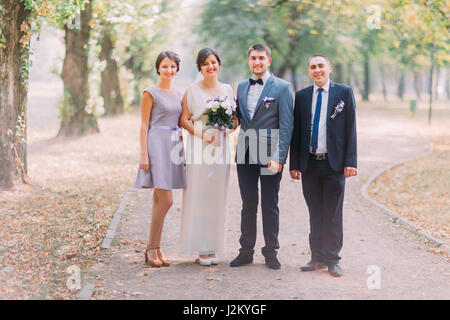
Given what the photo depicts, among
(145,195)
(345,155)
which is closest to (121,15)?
(145,195)

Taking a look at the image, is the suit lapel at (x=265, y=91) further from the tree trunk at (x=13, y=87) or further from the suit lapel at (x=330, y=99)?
the tree trunk at (x=13, y=87)

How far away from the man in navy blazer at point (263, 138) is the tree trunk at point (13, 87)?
4.55 meters

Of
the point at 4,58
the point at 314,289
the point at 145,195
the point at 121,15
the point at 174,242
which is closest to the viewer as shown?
the point at 314,289

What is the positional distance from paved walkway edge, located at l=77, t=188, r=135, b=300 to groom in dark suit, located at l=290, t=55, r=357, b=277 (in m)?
2.32

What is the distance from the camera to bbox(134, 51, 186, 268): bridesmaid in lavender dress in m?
5.91

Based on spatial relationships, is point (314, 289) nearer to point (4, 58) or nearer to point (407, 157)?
point (4, 58)

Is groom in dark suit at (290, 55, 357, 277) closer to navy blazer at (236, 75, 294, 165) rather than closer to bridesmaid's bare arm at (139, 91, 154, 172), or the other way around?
navy blazer at (236, 75, 294, 165)

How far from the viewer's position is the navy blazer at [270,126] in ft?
18.7

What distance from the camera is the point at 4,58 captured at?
8.60 meters

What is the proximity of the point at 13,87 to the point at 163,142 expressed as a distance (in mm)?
4206

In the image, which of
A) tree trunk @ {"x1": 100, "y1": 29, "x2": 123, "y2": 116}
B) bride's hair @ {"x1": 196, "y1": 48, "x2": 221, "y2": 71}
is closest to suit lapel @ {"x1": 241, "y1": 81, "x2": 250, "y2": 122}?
bride's hair @ {"x1": 196, "y1": 48, "x2": 221, "y2": 71}

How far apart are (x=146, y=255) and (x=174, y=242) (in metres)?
1.05

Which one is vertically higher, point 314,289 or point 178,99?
point 178,99

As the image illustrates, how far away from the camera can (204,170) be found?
6.02 metres
